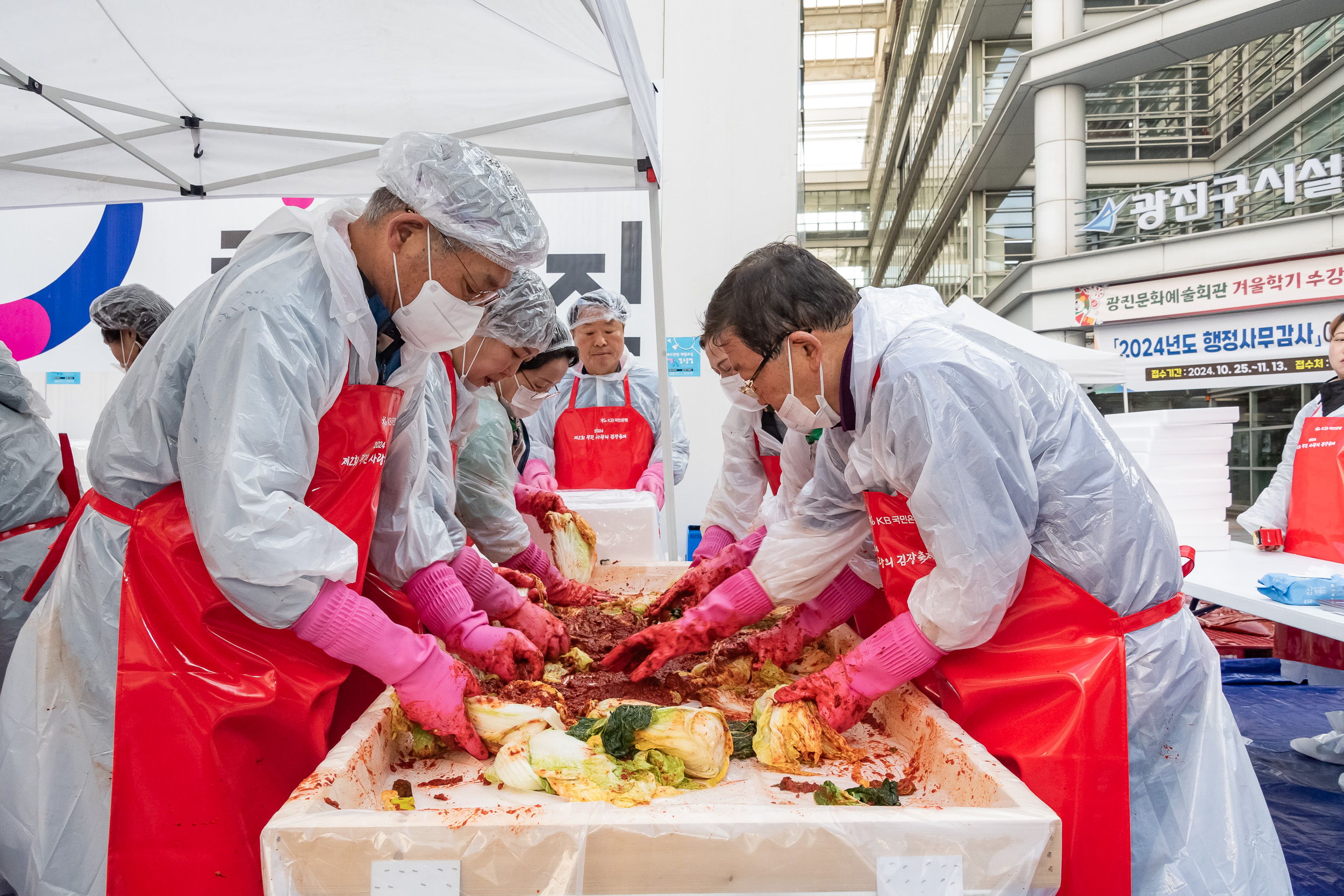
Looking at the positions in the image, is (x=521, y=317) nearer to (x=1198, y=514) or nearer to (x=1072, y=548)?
(x=1072, y=548)

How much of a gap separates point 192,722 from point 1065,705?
151 cm

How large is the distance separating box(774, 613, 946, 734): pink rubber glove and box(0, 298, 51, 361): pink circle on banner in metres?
7.48

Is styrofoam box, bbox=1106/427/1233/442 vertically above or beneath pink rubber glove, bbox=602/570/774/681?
above

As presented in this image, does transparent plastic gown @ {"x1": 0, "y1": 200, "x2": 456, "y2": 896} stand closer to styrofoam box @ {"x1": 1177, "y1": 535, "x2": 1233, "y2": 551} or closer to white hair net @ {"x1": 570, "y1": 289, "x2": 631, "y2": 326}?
white hair net @ {"x1": 570, "y1": 289, "x2": 631, "y2": 326}

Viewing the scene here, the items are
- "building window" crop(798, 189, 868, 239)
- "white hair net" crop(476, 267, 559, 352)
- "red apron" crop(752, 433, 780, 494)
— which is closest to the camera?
"white hair net" crop(476, 267, 559, 352)

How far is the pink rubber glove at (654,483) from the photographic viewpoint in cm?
460

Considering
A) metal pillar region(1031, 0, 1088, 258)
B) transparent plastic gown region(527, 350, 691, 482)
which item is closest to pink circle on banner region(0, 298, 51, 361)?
transparent plastic gown region(527, 350, 691, 482)

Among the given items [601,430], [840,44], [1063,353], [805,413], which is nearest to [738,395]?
[805,413]

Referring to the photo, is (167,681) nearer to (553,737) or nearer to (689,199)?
(553,737)

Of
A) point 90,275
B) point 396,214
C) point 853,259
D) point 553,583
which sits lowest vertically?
point 553,583

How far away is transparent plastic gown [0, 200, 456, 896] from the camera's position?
4.34 feet

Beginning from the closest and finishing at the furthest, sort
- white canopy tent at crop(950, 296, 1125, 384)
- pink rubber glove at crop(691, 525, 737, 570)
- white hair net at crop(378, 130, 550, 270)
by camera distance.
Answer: white hair net at crop(378, 130, 550, 270)
pink rubber glove at crop(691, 525, 737, 570)
white canopy tent at crop(950, 296, 1125, 384)

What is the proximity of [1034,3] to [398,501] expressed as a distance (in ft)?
46.1

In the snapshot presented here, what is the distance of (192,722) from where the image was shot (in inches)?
54.8
